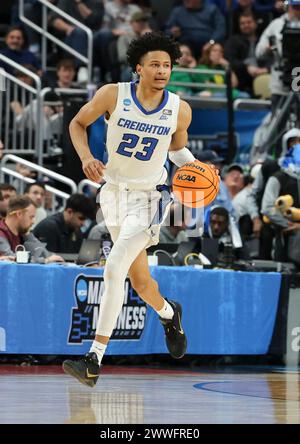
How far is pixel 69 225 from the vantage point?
563 inches

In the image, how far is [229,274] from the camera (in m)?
13.2

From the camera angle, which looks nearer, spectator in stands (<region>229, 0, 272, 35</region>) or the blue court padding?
the blue court padding

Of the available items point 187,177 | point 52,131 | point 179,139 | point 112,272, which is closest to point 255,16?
point 52,131

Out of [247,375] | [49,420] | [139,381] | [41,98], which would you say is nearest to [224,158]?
[41,98]

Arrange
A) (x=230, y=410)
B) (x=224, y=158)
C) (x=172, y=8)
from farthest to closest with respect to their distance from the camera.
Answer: (x=172, y=8) → (x=224, y=158) → (x=230, y=410)

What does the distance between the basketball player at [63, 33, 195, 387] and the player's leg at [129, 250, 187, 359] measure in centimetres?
1

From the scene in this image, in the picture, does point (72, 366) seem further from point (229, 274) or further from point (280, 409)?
point (229, 274)

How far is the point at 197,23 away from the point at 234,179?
4429mm

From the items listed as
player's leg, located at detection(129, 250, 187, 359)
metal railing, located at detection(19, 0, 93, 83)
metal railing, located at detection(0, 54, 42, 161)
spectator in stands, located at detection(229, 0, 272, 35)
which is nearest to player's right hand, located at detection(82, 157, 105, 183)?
player's leg, located at detection(129, 250, 187, 359)

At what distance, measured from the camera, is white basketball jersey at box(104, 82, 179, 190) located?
959cm

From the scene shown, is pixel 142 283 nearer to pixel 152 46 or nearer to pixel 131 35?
pixel 152 46

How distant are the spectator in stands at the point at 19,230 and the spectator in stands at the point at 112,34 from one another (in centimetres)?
634

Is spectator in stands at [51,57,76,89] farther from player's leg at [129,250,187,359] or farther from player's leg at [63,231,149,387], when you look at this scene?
player's leg at [63,231,149,387]

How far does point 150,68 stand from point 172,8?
12.4 m
